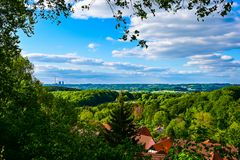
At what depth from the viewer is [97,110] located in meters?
181

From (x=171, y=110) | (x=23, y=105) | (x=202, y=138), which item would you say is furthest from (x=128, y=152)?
(x=171, y=110)

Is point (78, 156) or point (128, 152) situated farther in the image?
point (78, 156)

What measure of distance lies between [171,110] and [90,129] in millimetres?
143173

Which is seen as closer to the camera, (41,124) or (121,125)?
(41,124)

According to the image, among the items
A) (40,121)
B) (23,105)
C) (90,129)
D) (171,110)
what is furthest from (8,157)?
(171,110)

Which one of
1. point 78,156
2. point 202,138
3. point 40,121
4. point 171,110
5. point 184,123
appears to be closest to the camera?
point 202,138

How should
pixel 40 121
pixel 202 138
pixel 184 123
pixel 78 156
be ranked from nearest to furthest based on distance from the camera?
1. pixel 202 138
2. pixel 78 156
3. pixel 40 121
4. pixel 184 123

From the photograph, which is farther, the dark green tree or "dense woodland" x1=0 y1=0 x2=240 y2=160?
the dark green tree

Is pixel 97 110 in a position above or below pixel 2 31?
below

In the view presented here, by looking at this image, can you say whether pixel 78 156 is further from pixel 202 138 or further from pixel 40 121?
pixel 202 138

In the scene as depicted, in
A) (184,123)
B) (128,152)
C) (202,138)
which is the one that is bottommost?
(184,123)

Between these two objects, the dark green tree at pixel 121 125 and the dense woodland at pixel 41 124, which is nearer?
the dense woodland at pixel 41 124

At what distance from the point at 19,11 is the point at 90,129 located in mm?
13917

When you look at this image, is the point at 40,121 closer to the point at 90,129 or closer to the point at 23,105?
the point at 90,129
